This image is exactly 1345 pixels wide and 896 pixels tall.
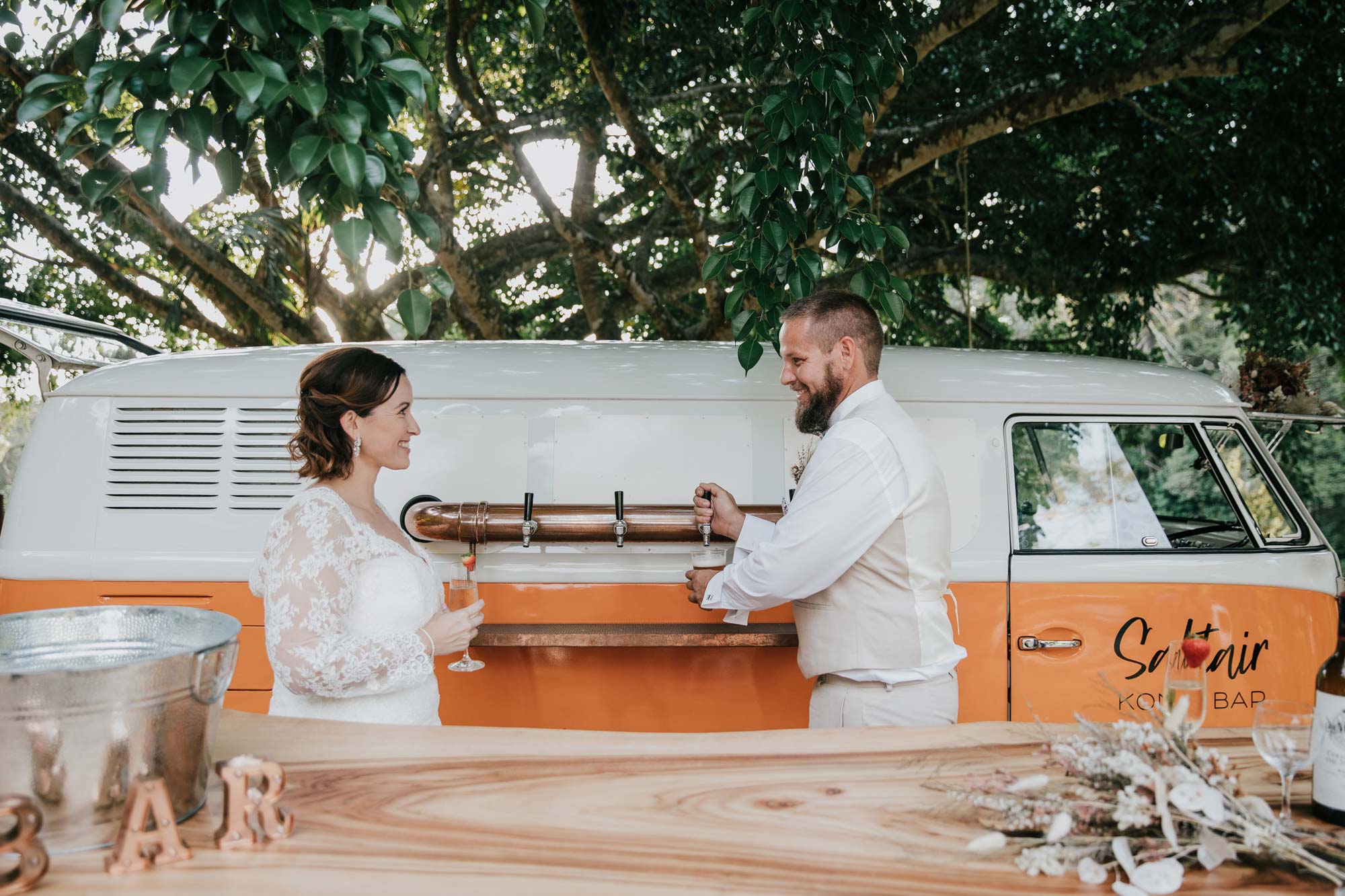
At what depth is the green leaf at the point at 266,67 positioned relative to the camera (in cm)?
192

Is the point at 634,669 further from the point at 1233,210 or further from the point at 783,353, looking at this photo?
the point at 1233,210

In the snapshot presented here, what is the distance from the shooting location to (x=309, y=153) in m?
1.96

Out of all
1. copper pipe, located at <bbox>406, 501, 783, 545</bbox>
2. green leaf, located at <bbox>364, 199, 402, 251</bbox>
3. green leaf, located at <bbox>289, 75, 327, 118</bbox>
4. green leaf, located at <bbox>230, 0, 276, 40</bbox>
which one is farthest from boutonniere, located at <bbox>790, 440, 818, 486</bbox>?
green leaf, located at <bbox>230, 0, 276, 40</bbox>

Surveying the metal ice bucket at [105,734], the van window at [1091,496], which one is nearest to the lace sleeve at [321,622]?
the metal ice bucket at [105,734]

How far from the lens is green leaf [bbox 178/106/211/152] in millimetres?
1989

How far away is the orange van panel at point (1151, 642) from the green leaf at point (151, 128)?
3173 millimetres

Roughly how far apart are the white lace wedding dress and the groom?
36.4 inches

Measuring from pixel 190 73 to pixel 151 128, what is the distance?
5.4 inches

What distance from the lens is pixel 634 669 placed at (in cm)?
378

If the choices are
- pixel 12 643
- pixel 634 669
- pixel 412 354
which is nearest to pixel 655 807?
pixel 12 643

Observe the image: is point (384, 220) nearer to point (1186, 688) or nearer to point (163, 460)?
point (1186, 688)

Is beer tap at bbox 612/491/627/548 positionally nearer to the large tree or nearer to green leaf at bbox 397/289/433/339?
green leaf at bbox 397/289/433/339

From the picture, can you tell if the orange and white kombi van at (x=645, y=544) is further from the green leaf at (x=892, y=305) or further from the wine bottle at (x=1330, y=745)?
the wine bottle at (x=1330, y=745)

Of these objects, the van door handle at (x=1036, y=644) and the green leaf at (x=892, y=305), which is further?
the van door handle at (x=1036, y=644)
